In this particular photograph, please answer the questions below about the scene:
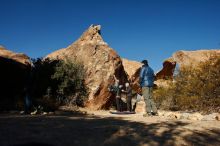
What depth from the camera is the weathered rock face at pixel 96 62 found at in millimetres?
23562

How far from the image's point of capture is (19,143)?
6.49 metres

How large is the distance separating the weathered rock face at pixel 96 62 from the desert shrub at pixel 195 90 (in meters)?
3.51

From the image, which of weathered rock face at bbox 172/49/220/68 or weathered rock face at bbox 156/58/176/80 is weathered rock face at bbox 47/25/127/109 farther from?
weathered rock face at bbox 156/58/176/80

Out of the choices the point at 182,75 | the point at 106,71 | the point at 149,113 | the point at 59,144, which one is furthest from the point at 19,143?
the point at 106,71

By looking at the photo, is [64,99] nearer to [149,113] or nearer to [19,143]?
[149,113]

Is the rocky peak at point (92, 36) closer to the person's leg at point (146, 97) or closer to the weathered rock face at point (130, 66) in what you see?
the weathered rock face at point (130, 66)

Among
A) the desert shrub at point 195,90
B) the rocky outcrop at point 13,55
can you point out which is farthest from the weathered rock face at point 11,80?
the desert shrub at point 195,90

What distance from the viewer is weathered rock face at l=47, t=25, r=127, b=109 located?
23.6 m

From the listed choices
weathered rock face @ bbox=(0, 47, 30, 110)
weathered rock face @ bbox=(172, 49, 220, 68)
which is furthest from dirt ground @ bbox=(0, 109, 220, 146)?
weathered rock face @ bbox=(172, 49, 220, 68)

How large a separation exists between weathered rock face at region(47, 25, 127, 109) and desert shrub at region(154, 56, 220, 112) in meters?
3.51

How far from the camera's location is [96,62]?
25.0m

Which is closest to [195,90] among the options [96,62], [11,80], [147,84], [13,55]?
[147,84]

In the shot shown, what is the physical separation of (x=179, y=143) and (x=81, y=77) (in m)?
14.8

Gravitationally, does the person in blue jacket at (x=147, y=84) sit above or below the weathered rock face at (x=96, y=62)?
below
